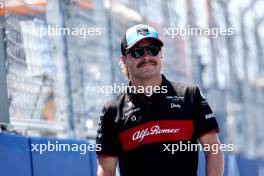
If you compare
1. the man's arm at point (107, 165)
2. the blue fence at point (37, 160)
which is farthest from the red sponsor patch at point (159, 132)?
the blue fence at point (37, 160)

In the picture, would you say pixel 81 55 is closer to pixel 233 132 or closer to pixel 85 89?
pixel 85 89

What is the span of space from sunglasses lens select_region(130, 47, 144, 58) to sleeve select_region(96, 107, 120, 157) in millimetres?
269

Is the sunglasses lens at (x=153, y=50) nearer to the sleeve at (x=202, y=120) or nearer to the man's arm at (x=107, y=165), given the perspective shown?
the sleeve at (x=202, y=120)

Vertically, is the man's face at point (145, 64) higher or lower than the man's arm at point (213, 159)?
higher

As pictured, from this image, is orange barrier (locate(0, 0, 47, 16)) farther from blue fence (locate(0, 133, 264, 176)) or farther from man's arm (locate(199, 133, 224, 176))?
man's arm (locate(199, 133, 224, 176))

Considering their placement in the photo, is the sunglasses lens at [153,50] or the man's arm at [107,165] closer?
the sunglasses lens at [153,50]

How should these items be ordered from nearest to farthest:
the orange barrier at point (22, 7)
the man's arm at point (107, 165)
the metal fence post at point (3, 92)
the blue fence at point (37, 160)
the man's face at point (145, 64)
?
the man's face at point (145, 64)
the man's arm at point (107, 165)
the blue fence at point (37, 160)
the metal fence post at point (3, 92)
the orange barrier at point (22, 7)

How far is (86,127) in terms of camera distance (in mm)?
7035

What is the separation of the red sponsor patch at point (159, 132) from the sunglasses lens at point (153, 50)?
0.92 ft

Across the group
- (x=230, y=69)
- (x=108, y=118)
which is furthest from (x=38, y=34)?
(x=230, y=69)

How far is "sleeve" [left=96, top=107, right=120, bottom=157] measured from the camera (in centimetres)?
370

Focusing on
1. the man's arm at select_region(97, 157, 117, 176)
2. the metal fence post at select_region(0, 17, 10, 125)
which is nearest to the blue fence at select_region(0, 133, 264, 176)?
the metal fence post at select_region(0, 17, 10, 125)

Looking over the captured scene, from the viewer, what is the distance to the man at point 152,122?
360 cm

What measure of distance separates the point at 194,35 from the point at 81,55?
4124 millimetres
